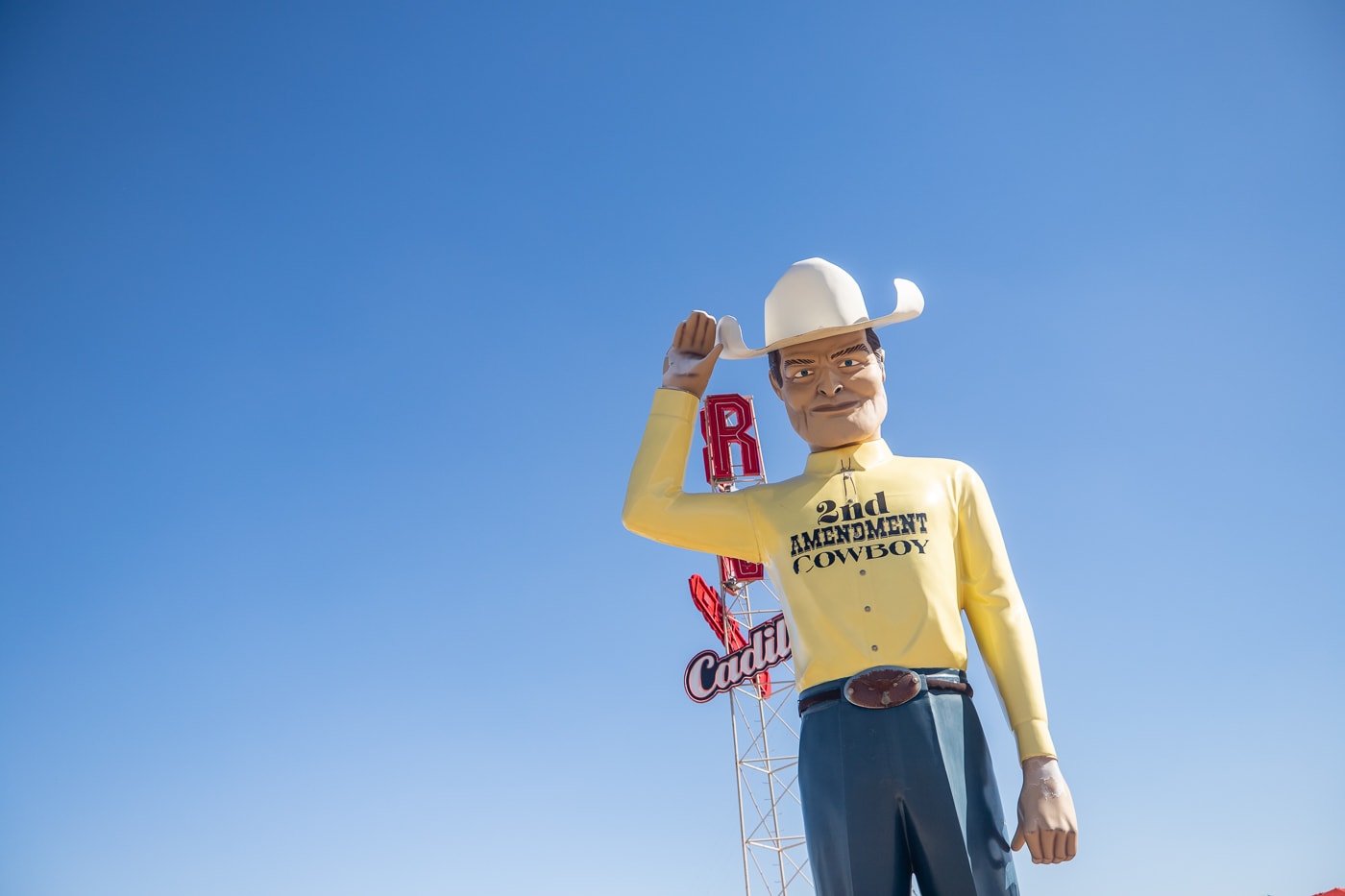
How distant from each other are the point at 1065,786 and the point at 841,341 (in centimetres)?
170

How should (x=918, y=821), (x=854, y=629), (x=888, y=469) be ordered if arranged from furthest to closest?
(x=888, y=469), (x=854, y=629), (x=918, y=821)

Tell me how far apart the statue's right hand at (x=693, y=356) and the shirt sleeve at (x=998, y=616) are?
3.34 feet

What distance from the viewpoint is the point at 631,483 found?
3977mm

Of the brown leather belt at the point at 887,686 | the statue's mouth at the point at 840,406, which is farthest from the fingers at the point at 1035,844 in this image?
the statue's mouth at the point at 840,406

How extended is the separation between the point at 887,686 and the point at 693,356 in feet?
4.74

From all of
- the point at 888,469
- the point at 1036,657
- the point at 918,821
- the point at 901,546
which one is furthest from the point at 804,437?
the point at 918,821

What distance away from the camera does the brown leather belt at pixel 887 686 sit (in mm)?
3330

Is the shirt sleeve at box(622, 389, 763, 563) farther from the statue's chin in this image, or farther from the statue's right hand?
the statue's chin

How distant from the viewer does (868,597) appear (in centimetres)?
354

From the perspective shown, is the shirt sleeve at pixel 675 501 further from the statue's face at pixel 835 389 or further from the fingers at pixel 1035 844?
the fingers at pixel 1035 844

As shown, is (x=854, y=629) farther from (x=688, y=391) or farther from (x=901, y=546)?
(x=688, y=391)

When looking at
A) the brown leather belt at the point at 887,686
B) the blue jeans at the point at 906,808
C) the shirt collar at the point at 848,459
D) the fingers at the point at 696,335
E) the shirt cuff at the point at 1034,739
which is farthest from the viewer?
the fingers at the point at 696,335

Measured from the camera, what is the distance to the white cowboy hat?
3.94 m

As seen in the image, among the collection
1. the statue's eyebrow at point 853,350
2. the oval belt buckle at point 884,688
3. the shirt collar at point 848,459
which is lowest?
the oval belt buckle at point 884,688
